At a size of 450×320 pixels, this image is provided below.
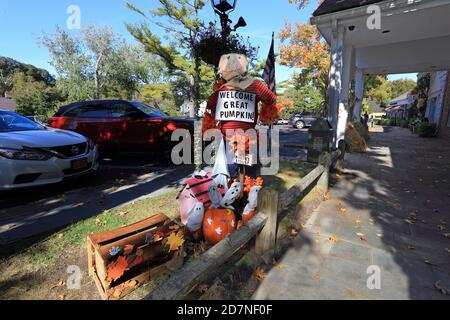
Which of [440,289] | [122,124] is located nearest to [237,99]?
[440,289]

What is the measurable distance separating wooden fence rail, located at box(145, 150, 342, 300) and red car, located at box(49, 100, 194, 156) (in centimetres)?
423

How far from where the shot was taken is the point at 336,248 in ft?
9.39

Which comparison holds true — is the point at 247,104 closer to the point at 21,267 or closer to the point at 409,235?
the point at 409,235

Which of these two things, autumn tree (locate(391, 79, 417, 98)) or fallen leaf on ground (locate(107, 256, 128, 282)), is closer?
fallen leaf on ground (locate(107, 256, 128, 282))

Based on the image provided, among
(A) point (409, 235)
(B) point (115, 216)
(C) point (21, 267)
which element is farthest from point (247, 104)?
(C) point (21, 267)

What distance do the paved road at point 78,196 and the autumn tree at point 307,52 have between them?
18391 millimetres

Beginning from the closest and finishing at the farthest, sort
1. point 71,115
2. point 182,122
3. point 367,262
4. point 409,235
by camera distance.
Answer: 1. point 367,262
2. point 409,235
3. point 182,122
4. point 71,115

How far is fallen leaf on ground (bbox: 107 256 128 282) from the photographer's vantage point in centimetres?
192

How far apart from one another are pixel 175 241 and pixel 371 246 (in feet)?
7.13

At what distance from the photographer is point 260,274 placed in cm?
236

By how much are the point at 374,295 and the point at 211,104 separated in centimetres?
250

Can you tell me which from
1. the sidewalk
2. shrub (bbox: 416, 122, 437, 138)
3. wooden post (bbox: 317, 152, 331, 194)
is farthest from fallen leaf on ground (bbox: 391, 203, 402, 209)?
shrub (bbox: 416, 122, 437, 138)

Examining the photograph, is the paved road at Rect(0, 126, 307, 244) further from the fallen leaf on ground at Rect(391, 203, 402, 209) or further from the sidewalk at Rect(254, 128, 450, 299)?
the fallen leaf on ground at Rect(391, 203, 402, 209)

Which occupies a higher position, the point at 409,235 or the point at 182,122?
the point at 182,122
